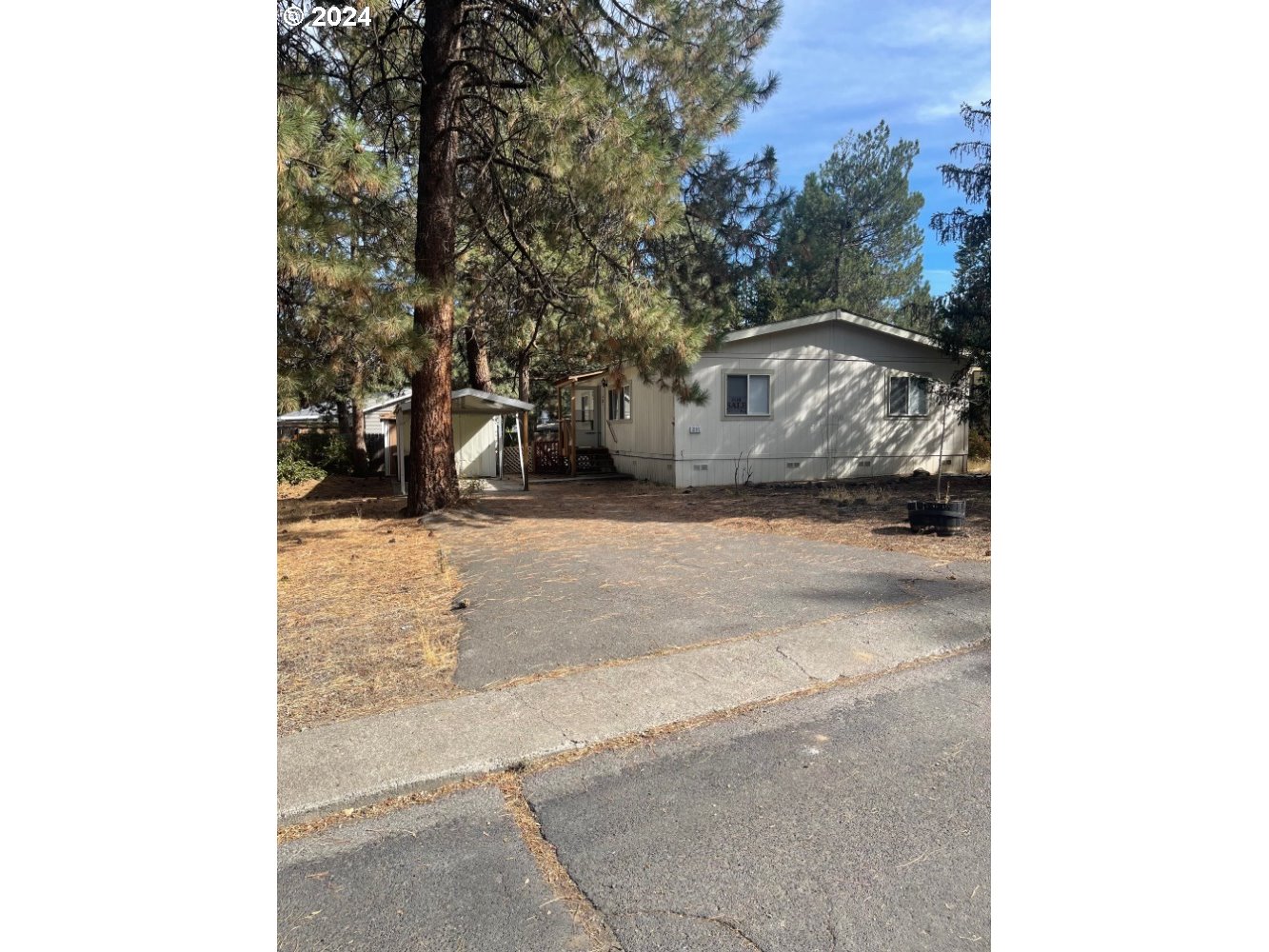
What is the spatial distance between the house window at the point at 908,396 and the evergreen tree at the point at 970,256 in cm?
208

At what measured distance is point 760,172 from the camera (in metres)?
15.2

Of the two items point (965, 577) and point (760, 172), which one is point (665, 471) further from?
point (965, 577)

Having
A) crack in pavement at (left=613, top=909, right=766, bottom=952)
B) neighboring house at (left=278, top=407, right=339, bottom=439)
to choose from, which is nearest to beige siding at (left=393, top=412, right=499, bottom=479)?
neighboring house at (left=278, top=407, right=339, bottom=439)

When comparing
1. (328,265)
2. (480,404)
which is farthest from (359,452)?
(328,265)

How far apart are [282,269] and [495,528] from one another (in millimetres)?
3800

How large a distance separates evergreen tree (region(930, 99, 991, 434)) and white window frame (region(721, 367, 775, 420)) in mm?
3052

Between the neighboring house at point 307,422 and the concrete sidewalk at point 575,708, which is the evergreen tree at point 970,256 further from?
the neighboring house at point 307,422

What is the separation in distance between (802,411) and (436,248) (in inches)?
312

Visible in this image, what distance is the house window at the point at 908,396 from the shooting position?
1459 cm

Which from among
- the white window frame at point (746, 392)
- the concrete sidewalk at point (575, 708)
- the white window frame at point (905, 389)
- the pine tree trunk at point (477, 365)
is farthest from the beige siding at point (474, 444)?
the concrete sidewalk at point (575, 708)

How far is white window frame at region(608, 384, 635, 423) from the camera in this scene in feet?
49.2

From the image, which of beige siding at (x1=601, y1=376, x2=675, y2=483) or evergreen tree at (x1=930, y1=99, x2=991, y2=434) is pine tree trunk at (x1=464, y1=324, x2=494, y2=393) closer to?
beige siding at (x1=601, y1=376, x2=675, y2=483)

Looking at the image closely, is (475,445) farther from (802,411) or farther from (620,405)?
(802,411)
